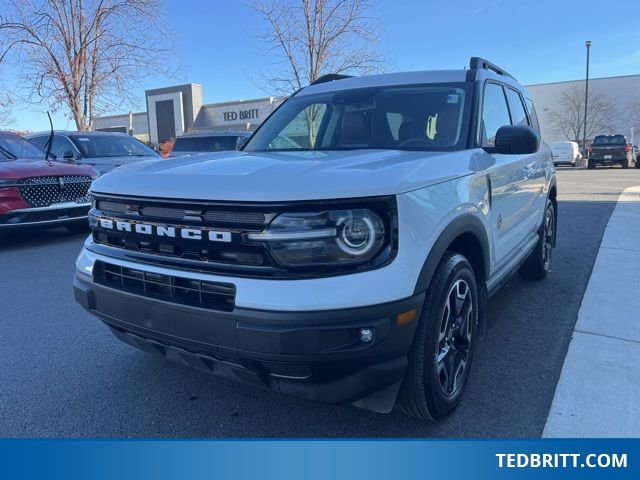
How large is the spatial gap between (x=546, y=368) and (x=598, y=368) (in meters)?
0.32

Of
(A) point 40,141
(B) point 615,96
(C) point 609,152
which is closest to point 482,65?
(A) point 40,141

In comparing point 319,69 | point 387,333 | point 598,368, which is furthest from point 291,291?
point 319,69

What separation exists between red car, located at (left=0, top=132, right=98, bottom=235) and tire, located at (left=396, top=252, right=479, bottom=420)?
246 inches

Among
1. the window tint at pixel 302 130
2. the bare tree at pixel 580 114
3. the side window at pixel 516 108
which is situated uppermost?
the bare tree at pixel 580 114

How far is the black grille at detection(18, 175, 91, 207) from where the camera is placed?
707 cm

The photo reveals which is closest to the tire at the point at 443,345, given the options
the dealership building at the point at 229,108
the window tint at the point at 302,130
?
the window tint at the point at 302,130

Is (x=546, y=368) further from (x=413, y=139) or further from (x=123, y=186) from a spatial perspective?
(x=123, y=186)

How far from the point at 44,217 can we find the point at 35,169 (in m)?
0.71

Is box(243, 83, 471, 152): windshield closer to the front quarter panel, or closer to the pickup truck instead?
the front quarter panel

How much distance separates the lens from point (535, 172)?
172 inches

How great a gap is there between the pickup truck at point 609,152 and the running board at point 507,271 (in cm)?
2557

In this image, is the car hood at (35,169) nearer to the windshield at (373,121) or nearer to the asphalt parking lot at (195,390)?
the asphalt parking lot at (195,390)

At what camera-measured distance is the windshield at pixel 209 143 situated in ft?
37.0

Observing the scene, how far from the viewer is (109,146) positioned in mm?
10258
